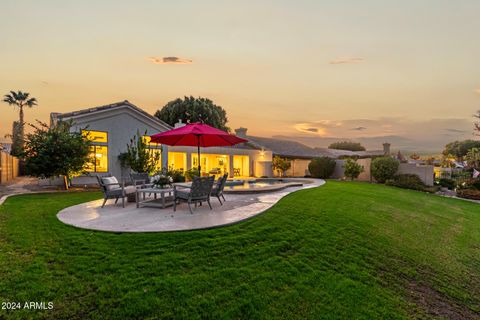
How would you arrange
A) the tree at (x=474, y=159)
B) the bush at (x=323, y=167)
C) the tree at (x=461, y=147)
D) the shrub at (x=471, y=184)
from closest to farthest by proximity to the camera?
the shrub at (x=471, y=184) < the tree at (x=474, y=159) < the bush at (x=323, y=167) < the tree at (x=461, y=147)

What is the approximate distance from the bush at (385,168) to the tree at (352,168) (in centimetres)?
131

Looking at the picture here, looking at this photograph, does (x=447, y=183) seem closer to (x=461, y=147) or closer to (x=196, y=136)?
(x=196, y=136)

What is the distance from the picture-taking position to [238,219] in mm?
6719

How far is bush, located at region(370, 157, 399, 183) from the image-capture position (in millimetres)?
22234

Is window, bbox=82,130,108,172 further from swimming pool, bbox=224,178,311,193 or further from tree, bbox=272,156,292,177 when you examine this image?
tree, bbox=272,156,292,177

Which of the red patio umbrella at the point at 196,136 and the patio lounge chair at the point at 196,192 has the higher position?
the red patio umbrella at the point at 196,136

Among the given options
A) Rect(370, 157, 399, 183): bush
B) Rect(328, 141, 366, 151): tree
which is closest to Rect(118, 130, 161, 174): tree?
Rect(370, 157, 399, 183): bush

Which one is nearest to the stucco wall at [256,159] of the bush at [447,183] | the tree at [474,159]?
the bush at [447,183]

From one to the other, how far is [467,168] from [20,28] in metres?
36.4

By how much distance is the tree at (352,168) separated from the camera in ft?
75.7

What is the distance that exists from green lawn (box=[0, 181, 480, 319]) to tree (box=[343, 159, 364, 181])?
15.8 metres

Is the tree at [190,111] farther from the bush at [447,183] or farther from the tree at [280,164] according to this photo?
the bush at [447,183]

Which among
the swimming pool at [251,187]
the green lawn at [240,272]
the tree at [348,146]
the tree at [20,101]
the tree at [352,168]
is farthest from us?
the tree at [348,146]

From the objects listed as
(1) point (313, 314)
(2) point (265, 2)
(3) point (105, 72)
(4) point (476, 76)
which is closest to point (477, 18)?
(4) point (476, 76)
